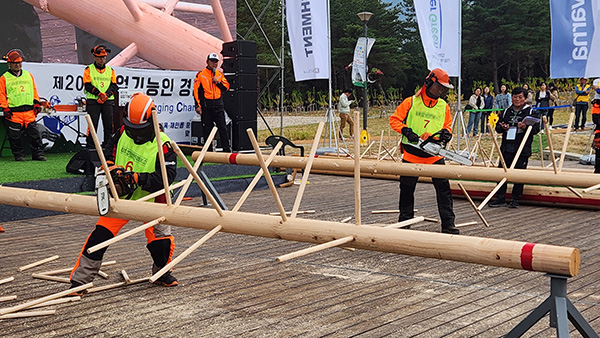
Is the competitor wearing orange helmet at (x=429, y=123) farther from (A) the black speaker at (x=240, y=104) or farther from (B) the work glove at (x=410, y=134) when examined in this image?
(A) the black speaker at (x=240, y=104)

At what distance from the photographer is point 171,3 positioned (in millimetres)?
14961

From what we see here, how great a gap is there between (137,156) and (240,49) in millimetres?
8419

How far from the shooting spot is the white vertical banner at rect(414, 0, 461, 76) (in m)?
13.2

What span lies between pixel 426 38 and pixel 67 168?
7.17 meters

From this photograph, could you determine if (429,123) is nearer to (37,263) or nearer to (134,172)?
(134,172)

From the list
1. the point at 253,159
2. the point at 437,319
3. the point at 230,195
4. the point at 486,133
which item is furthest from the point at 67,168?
the point at 486,133

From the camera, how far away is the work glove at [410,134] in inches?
275

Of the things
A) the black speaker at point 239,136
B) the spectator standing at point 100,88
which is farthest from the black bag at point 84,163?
the black speaker at point 239,136

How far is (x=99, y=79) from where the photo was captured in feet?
35.0

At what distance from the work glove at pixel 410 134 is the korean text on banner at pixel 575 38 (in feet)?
16.6

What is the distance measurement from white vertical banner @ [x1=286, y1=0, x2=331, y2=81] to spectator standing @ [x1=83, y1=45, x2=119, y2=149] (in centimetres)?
498

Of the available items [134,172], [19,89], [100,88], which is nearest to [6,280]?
[134,172]

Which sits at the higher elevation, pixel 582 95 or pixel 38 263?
pixel 582 95

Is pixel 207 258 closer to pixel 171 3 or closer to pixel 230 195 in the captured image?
pixel 230 195
